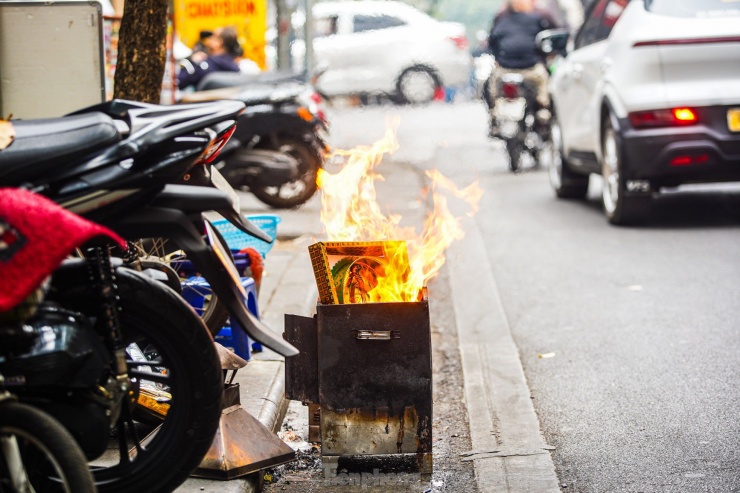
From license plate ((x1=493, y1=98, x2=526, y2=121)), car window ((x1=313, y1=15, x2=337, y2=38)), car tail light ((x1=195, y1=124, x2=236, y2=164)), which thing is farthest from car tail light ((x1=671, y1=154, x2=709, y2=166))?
car window ((x1=313, y1=15, x2=337, y2=38))

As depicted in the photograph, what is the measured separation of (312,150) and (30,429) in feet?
24.4

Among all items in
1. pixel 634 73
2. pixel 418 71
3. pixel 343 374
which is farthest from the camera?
pixel 418 71

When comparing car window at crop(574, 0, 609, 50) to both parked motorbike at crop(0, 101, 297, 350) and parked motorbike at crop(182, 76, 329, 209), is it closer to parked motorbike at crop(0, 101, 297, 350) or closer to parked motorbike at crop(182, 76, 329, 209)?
parked motorbike at crop(182, 76, 329, 209)

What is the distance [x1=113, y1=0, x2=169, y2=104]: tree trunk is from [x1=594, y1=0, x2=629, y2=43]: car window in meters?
5.34

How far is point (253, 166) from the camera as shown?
9.85 metres

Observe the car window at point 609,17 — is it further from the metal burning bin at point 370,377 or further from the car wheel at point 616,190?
the metal burning bin at point 370,377

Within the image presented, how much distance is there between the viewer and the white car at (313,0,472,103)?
2477 cm

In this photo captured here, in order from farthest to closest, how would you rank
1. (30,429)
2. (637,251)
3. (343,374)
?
(637,251)
(343,374)
(30,429)

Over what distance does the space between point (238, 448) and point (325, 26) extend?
22.2 m

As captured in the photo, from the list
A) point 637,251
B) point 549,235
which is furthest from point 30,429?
point 549,235

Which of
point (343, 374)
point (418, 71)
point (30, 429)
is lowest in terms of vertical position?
point (418, 71)

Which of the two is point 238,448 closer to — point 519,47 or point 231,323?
point 231,323

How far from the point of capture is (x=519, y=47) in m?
14.9

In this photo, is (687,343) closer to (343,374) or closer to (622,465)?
(622,465)
